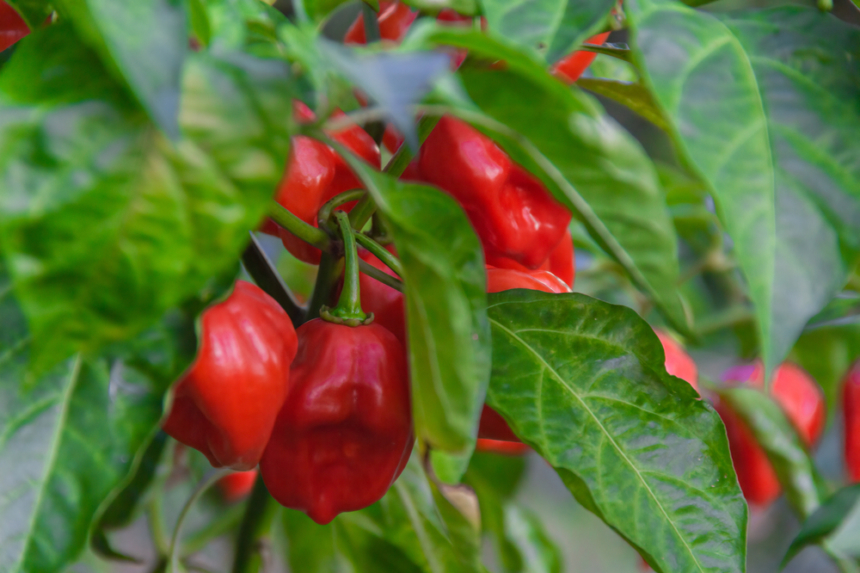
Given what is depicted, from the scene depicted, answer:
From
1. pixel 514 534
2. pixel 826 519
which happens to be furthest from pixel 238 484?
pixel 826 519

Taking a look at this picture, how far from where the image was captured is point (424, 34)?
30cm

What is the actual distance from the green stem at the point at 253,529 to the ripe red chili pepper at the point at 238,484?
0.85 ft

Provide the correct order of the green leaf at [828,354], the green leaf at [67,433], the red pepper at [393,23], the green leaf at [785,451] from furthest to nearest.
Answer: the green leaf at [828,354] < the green leaf at [785,451] < the red pepper at [393,23] < the green leaf at [67,433]

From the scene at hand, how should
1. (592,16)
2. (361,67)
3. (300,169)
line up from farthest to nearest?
1. (300,169)
2. (592,16)
3. (361,67)

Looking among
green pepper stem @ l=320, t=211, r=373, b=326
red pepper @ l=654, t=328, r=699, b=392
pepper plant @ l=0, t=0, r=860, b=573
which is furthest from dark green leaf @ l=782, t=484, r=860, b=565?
green pepper stem @ l=320, t=211, r=373, b=326

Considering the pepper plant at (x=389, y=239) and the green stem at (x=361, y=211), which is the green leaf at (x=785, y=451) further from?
the green stem at (x=361, y=211)

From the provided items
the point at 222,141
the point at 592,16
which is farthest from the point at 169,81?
the point at 592,16

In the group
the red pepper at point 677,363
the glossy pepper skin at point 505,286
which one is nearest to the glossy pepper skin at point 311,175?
the glossy pepper skin at point 505,286

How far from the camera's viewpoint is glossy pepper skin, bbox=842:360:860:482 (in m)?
0.95

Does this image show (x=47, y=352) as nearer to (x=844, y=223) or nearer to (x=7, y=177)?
(x=7, y=177)

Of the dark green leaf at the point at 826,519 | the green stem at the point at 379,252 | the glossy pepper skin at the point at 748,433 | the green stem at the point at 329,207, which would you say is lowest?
the glossy pepper skin at the point at 748,433

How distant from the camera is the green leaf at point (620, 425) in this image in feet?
1.37

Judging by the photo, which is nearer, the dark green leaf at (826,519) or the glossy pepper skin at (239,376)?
the glossy pepper skin at (239,376)

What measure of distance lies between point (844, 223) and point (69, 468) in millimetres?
357
